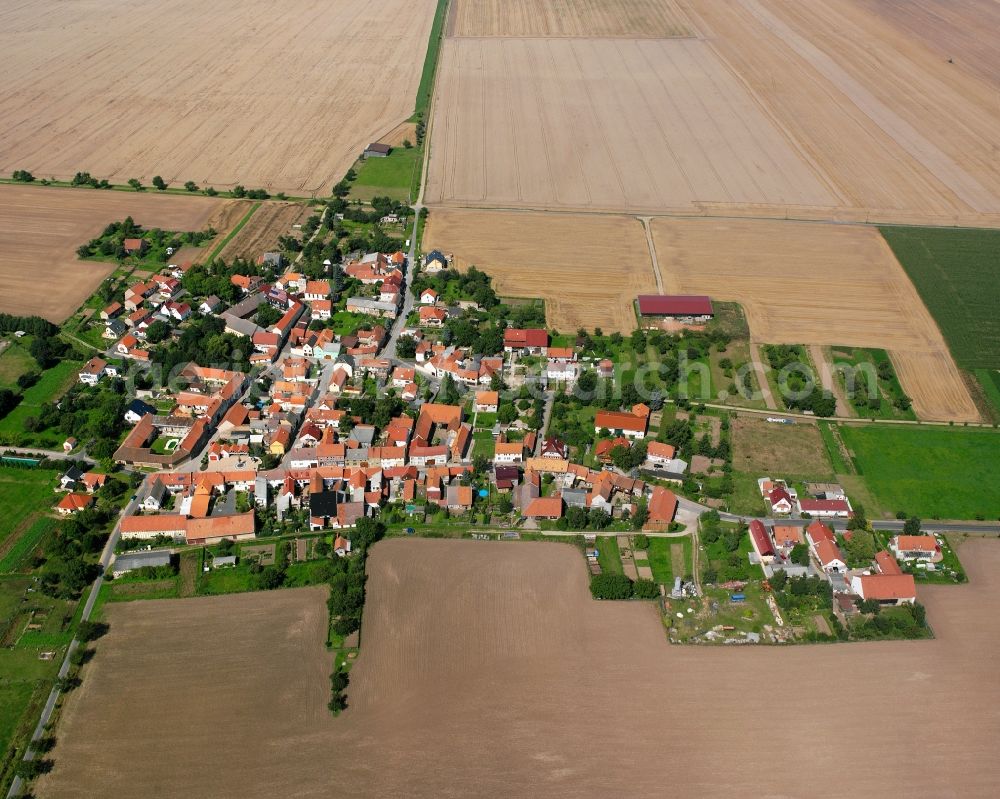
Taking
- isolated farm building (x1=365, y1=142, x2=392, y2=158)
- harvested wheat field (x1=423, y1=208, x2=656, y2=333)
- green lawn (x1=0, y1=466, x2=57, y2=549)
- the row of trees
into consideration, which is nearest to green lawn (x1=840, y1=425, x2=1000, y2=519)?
the row of trees

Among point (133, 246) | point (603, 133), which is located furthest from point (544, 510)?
point (603, 133)

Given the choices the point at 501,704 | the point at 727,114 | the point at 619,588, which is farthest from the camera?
the point at 727,114

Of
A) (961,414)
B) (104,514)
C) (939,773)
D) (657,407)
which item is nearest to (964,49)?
(961,414)

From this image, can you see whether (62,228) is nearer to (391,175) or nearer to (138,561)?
(391,175)

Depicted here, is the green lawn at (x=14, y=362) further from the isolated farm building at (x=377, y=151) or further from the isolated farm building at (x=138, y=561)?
the isolated farm building at (x=377, y=151)

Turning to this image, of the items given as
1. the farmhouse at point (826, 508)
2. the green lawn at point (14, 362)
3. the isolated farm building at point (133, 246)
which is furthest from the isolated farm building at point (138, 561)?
the isolated farm building at point (133, 246)

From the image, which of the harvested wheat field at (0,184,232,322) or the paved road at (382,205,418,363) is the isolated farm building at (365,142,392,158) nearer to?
the paved road at (382,205,418,363)
